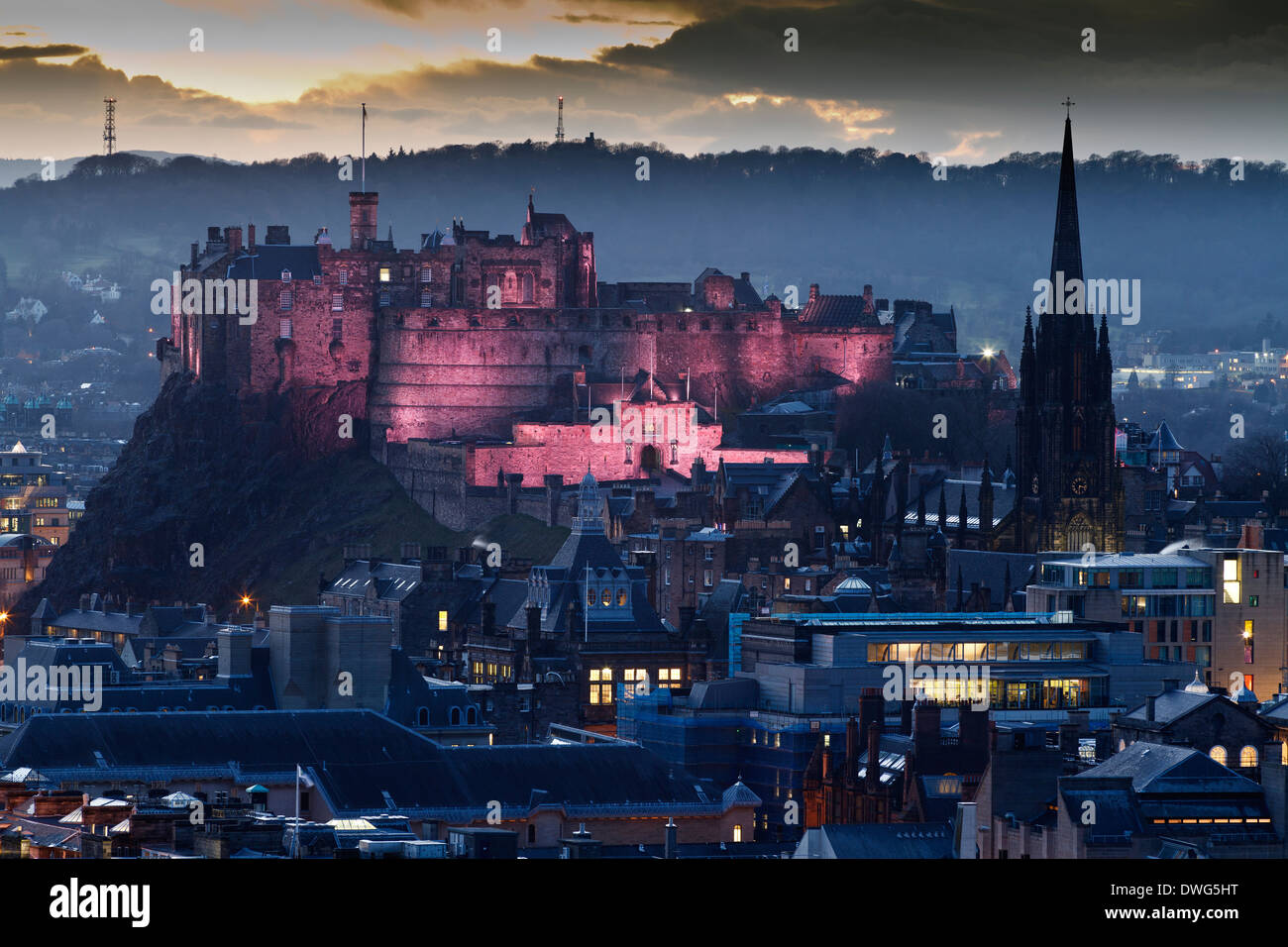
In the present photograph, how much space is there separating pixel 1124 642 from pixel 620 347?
53.9 metres

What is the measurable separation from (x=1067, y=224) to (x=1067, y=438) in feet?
26.4

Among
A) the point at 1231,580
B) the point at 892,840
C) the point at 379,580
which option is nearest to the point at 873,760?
the point at 892,840

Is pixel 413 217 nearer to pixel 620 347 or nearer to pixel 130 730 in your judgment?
pixel 620 347

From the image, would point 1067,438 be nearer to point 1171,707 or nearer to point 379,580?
point 379,580

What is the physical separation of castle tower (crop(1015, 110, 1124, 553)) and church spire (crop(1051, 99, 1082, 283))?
0.08 metres

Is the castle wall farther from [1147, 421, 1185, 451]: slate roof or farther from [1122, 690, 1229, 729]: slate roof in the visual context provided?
[1122, 690, 1229, 729]: slate roof

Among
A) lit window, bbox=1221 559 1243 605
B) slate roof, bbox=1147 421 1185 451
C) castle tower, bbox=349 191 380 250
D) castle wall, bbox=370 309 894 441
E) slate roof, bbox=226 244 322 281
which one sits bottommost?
lit window, bbox=1221 559 1243 605

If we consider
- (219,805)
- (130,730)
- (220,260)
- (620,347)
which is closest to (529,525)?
(620,347)

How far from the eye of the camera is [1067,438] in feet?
326

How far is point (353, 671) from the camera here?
224ft

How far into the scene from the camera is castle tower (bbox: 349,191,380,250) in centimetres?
13038

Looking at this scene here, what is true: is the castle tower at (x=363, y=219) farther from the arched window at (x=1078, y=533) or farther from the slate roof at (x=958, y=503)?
the arched window at (x=1078, y=533)

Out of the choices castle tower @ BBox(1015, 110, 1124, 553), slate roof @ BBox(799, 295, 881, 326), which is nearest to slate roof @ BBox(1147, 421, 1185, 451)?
slate roof @ BBox(799, 295, 881, 326)
